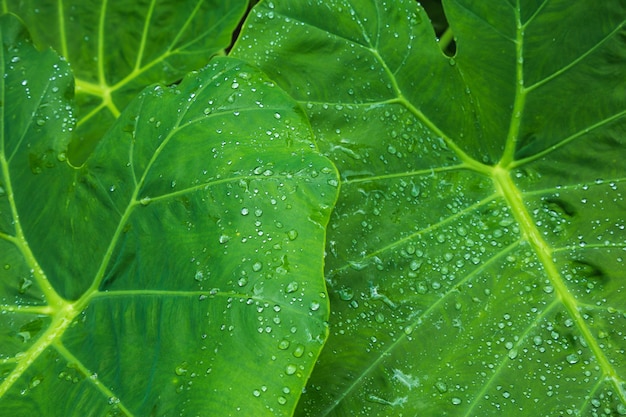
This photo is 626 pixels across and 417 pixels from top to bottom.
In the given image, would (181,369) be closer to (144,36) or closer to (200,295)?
(200,295)

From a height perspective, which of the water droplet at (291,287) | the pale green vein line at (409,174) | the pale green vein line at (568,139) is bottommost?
the water droplet at (291,287)

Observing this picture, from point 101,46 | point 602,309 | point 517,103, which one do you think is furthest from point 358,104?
point 101,46

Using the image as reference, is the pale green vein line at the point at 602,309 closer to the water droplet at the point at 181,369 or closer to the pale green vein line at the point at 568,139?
the pale green vein line at the point at 568,139

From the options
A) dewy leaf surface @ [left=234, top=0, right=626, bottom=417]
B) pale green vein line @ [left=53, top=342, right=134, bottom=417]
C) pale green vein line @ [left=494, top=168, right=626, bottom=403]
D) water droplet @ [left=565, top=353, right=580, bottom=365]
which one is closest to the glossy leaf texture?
dewy leaf surface @ [left=234, top=0, right=626, bottom=417]

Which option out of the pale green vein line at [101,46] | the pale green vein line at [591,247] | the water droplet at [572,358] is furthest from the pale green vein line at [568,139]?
the pale green vein line at [101,46]

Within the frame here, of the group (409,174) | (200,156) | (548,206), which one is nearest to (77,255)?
(200,156)

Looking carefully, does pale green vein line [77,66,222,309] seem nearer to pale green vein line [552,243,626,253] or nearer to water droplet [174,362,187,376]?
water droplet [174,362,187,376]

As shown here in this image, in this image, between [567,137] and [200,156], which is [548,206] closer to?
[567,137]
